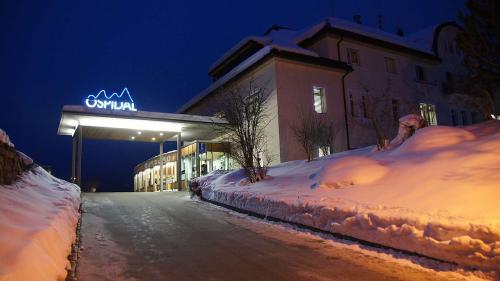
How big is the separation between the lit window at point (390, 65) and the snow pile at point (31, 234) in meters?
23.6

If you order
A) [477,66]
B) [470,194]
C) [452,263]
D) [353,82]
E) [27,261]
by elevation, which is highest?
[353,82]

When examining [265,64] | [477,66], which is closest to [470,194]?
[477,66]

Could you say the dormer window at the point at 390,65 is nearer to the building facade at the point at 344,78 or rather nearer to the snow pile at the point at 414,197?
the building facade at the point at 344,78

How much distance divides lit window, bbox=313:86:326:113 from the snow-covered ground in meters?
16.9

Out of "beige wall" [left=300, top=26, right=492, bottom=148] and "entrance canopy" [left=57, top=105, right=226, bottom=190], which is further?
"beige wall" [left=300, top=26, right=492, bottom=148]

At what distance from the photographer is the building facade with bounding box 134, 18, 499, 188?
21500 mm

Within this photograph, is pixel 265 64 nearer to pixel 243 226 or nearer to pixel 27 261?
pixel 243 226

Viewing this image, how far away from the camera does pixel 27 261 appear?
442cm

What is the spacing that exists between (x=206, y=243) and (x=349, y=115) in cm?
1758

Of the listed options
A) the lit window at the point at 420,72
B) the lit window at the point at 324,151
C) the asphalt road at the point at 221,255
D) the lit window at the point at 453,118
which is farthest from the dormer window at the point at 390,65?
the asphalt road at the point at 221,255

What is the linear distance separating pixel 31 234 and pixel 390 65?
26129 mm

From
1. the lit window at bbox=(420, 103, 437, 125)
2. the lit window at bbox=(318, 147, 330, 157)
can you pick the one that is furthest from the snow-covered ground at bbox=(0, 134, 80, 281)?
the lit window at bbox=(420, 103, 437, 125)

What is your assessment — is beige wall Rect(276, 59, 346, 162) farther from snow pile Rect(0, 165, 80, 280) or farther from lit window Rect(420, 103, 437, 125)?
snow pile Rect(0, 165, 80, 280)

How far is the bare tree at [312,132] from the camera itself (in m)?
18.5
